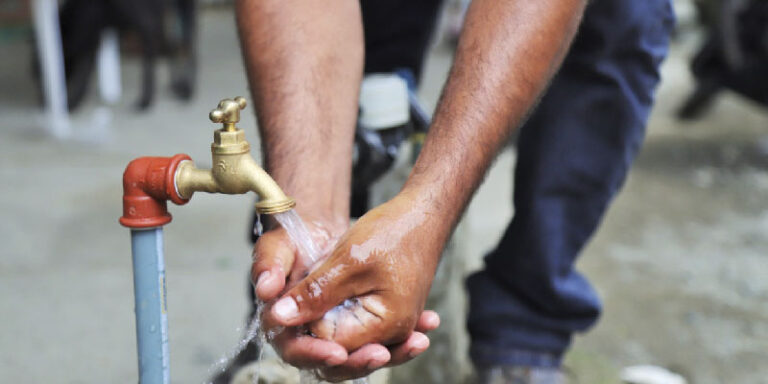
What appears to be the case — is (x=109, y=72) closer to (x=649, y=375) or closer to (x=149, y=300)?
(x=649, y=375)

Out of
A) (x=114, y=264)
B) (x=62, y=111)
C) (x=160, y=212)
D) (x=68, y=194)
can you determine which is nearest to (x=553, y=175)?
(x=160, y=212)

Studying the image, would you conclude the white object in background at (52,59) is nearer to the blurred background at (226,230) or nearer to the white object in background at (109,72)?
the blurred background at (226,230)

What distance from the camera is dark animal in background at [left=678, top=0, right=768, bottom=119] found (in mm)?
3465

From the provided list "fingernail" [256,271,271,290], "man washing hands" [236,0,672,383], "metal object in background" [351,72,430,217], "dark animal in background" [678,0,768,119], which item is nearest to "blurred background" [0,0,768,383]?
"dark animal in background" [678,0,768,119]

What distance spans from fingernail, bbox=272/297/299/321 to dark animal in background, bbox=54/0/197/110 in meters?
3.65

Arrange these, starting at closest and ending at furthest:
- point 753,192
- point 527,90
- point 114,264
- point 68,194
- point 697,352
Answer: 1. point 527,90
2. point 697,352
3. point 114,264
4. point 68,194
5. point 753,192

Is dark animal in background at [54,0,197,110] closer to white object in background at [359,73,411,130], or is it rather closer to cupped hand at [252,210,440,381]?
white object in background at [359,73,411,130]

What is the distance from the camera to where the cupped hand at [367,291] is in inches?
32.5

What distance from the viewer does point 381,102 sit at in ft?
4.59

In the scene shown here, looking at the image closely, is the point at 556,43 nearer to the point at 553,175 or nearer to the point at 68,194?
the point at 553,175

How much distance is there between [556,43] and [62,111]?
136 inches

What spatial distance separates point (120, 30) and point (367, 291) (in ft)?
13.1

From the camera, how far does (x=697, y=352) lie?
2.07m

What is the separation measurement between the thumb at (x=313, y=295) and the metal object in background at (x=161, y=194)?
0.30 feet
